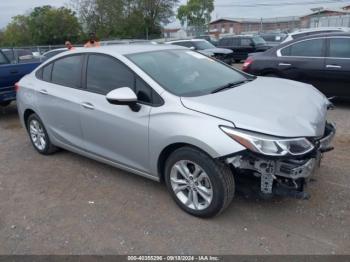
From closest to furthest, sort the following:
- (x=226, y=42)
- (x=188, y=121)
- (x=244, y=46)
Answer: (x=188, y=121) → (x=244, y=46) → (x=226, y=42)


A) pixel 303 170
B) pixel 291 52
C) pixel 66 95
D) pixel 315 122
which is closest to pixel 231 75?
pixel 315 122

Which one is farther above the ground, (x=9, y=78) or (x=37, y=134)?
(x=9, y=78)

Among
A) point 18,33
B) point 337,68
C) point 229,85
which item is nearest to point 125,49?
point 229,85

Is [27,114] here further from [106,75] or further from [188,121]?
[188,121]

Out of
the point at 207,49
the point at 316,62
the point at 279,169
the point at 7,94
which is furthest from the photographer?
the point at 207,49

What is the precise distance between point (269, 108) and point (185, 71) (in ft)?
3.73

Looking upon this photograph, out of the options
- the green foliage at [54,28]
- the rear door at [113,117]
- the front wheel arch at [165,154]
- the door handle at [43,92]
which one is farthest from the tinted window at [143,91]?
the green foliage at [54,28]

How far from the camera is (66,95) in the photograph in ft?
14.3

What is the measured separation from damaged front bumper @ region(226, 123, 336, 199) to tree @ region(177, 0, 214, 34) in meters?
70.2

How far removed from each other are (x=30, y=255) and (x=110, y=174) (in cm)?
161

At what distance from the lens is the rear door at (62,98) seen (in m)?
4.30

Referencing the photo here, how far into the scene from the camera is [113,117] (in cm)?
375

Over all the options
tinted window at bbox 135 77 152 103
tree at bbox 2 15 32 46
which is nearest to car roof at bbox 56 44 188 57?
tinted window at bbox 135 77 152 103

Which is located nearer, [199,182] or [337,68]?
[199,182]
